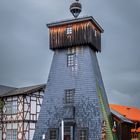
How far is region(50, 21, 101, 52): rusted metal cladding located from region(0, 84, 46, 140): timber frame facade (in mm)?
8063

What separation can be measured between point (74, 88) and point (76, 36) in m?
4.89

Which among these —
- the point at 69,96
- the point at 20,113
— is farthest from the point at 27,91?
the point at 69,96

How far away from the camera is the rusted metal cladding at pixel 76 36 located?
109 feet

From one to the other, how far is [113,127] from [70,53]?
777cm

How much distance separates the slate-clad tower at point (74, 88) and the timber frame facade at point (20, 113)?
6.62 m

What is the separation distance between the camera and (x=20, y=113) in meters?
39.8

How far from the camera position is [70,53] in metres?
33.8

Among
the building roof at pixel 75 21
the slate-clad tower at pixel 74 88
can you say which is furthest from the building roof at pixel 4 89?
the building roof at pixel 75 21

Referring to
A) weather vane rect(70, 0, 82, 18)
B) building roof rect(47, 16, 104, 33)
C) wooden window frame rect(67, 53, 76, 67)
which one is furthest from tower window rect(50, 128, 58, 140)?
weather vane rect(70, 0, 82, 18)

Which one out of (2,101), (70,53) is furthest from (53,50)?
(2,101)

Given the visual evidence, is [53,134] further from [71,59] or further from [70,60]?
[71,59]

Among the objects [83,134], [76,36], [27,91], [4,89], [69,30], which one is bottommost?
[83,134]

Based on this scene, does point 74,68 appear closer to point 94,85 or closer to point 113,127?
point 94,85

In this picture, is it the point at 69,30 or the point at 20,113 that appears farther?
the point at 20,113
